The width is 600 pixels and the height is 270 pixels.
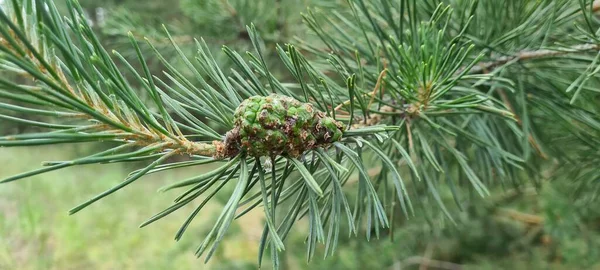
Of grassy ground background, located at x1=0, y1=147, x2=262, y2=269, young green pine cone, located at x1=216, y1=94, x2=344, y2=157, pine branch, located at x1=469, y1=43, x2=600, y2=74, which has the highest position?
pine branch, located at x1=469, y1=43, x2=600, y2=74

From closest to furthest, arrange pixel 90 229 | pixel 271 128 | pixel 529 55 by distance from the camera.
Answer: pixel 271 128, pixel 529 55, pixel 90 229

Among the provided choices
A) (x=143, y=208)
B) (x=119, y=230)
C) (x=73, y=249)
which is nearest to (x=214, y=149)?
(x=73, y=249)

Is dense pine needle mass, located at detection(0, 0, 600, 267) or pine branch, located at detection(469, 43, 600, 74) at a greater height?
pine branch, located at detection(469, 43, 600, 74)

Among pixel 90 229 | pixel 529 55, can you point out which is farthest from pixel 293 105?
pixel 90 229

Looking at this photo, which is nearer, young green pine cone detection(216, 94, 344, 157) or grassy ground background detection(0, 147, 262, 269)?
young green pine cone detection(216, 94, 344, 157)

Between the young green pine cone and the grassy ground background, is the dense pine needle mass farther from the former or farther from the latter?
the grassy ground background

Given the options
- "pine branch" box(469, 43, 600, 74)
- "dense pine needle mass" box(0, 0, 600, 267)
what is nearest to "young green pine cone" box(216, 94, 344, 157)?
"dense pine needle mass" box(0, 0, 600, 267)

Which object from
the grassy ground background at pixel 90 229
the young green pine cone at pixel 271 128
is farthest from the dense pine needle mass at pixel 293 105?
the grassy ground background at pixel 90 229

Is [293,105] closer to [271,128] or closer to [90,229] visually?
[271,128]

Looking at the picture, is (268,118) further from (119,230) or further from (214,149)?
(119,230)
